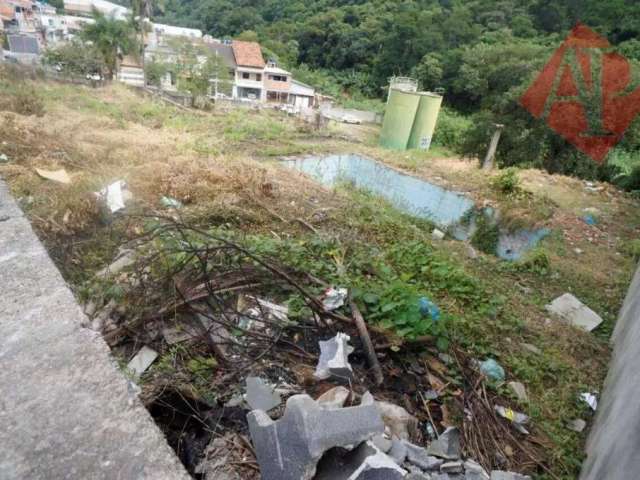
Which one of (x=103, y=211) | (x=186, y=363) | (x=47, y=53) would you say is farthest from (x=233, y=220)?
(x=47, y=53)

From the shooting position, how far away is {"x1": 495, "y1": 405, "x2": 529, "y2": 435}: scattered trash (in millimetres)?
2016

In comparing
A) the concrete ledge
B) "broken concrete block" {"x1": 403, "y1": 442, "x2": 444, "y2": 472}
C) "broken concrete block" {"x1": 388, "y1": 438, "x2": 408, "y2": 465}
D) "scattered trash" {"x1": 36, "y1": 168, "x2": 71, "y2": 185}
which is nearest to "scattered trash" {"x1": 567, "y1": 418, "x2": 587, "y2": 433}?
"broken concrete block" {"x1": 403, "y1": 442, "x2": 444, "y2": 472}

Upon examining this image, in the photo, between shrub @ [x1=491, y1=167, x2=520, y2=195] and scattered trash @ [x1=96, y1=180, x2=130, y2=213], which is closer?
scattered trash @ [x1=96, y1=180, x2=130, y2=213]

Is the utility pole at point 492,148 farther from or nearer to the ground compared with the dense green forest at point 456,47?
nearer to the ground

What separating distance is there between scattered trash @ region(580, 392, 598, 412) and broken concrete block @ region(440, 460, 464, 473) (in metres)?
1.28

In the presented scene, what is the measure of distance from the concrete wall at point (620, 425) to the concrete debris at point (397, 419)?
71cm

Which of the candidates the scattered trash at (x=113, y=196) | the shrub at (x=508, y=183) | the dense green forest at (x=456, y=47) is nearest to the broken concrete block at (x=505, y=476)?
the scattered trash at (x=113, y=196)

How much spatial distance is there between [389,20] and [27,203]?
35.4m

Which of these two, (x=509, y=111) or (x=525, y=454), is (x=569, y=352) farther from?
(x=509, y=111)

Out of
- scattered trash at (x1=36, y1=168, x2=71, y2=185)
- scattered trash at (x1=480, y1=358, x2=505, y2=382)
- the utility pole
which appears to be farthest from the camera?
the utility pole

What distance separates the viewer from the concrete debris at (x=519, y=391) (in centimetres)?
221

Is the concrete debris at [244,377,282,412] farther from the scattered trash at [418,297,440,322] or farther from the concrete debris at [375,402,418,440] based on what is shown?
the scattered trash at [418,297,440,322]

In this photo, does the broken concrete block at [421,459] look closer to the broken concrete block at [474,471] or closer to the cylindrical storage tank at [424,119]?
the broken concrete block at [474,471]

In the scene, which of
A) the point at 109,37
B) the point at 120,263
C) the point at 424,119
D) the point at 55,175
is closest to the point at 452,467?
the point at 120,263
